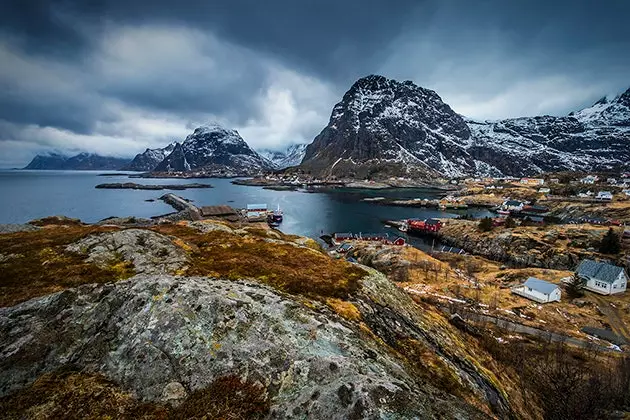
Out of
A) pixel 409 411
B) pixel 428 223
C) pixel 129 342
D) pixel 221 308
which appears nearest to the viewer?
pixel 409 411

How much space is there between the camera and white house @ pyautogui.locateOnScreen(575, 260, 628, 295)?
208ft

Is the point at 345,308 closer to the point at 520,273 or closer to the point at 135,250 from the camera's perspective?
the point at 135,250

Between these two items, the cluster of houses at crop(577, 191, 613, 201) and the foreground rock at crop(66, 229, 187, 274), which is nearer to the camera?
the foreground rock at crop(66, 229, 187, 274)

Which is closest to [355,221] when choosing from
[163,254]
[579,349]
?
[579,349]

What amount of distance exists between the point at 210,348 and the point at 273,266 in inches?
273

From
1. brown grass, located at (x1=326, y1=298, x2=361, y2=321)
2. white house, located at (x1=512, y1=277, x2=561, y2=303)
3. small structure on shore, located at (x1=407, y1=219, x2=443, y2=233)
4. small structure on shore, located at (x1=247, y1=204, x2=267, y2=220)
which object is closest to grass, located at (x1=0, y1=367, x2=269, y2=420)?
brown grass, located at (x1=326, y1=298, x2=361, y2=321)

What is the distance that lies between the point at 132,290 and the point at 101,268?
156 inches

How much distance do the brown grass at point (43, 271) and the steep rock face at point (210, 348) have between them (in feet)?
4.21

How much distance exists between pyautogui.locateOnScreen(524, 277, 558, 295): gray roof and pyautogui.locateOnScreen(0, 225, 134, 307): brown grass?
73.0 m

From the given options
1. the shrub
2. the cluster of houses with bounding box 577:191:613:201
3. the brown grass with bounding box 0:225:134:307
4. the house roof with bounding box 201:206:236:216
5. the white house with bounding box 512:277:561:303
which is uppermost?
the brown grass with bounding box 0:225:134:307

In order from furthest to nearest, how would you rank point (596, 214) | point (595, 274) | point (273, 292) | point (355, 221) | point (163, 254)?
1. point (355, 221)
2. point (596, 214)
3. point (595, 274)
4. point (163, 254)
5. point (273, 292)

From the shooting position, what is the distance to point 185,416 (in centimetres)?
659

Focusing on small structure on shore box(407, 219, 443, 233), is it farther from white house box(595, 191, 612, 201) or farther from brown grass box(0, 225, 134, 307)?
brown grass box(0, 225, 134, 307)

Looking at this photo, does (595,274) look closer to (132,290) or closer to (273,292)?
(273,292)
